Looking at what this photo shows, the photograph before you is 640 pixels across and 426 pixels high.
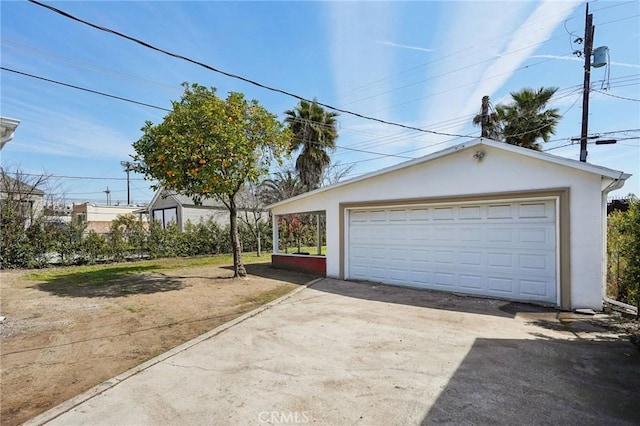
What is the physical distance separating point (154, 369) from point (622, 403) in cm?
504

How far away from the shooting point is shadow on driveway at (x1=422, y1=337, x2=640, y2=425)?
3.06 metres

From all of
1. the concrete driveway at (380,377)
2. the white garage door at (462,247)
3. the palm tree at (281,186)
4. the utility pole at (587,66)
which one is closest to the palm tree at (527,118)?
the utility pole at (587,66)

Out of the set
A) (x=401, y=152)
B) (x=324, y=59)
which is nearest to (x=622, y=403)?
(x=324, y=59)

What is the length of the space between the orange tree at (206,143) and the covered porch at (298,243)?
4.03 metres

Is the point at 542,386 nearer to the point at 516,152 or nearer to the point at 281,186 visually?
the point at 516,152

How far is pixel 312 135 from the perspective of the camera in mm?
19047

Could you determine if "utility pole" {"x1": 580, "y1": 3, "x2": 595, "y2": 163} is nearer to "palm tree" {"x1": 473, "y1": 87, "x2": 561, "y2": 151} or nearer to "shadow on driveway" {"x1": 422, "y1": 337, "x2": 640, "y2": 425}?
"palm tree" {"x1": 473, "y1": 87, "x2": 561, "y2": 151}

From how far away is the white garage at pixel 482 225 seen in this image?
7.04 metres

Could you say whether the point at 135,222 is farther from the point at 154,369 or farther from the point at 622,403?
the point at 622,403

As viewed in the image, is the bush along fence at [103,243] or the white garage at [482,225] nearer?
the white garage at [482,225]

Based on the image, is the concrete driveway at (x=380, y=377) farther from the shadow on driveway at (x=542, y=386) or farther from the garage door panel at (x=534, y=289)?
the garage door panel at (x=534, y=289)

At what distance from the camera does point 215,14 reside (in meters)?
7.77

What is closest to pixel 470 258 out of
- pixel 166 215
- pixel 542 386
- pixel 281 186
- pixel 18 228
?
pixel 542 386

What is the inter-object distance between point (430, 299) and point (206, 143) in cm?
679
